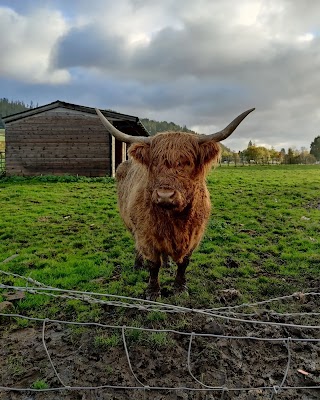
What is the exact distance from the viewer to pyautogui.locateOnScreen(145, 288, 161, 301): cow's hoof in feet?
15.2

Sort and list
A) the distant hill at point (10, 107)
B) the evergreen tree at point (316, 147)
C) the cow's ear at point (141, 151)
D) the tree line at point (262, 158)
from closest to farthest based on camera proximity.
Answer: the cow's ear at point (141, 151) < the tree line at point (262, 158) < the evergreen tree at point (316, 147) < the distant hill at point (10, 107)

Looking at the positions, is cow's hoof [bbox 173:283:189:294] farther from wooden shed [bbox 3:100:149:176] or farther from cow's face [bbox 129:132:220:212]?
wooden shed [bbox 3:100:149:176]

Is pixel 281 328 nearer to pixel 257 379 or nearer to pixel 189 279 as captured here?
pixel 257 379

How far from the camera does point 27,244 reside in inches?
311

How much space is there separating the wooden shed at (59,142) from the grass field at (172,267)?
19.1 ft

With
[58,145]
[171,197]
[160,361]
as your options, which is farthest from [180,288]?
[58,145]

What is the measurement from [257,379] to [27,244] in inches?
Result: 246

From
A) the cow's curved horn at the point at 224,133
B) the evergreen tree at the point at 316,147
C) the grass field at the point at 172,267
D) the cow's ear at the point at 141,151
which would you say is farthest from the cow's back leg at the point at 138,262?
the evergreen tree at the point at 316,147

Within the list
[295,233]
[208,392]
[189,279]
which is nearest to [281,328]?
[208,392]

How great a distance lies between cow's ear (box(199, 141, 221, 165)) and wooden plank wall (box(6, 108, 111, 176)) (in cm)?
1563

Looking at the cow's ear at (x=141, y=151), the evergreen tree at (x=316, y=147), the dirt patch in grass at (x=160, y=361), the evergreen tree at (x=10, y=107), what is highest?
the evergreen tree at (x=10, y=107)

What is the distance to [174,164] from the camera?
3.82 m

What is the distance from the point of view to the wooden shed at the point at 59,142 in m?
19.4

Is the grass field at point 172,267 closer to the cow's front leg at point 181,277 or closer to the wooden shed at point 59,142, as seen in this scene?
the cow's front leg at point 181,277
